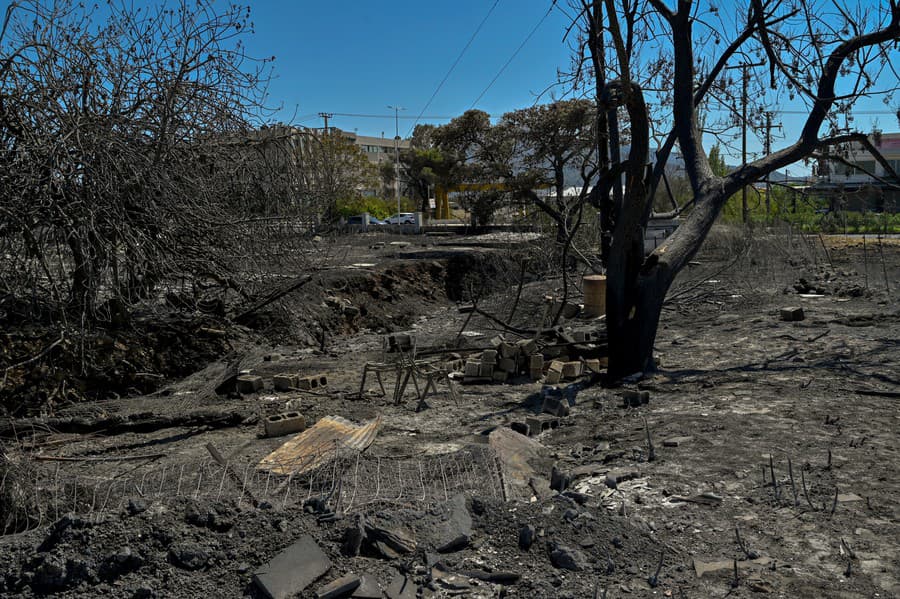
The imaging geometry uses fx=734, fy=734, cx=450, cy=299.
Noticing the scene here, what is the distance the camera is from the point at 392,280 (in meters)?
18.0

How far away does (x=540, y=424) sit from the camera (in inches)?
279

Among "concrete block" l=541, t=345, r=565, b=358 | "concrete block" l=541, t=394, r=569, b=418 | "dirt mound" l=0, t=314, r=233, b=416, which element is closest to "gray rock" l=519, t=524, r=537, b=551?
"concrete block" l=541, t=394, r=569, b=418

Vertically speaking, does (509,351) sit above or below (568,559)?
above

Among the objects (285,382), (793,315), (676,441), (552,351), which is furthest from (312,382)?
(793,315)

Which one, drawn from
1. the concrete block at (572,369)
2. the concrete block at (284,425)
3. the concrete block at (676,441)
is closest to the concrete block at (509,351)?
the concrete block at (572,369)

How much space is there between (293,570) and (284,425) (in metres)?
3.92

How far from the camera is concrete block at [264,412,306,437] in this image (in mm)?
7512

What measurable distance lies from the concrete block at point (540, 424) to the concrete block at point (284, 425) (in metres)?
2.34

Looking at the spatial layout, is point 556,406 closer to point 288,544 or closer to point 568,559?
point 568,559

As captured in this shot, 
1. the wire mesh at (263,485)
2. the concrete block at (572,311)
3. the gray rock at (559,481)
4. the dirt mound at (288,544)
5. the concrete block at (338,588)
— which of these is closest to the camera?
the concrete block at (338,588)

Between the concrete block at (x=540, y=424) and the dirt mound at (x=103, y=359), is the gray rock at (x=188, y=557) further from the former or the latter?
the dirt mound at (x=103, y=359)

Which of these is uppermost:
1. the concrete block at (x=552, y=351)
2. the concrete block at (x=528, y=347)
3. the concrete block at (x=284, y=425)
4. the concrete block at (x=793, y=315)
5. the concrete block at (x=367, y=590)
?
the concrete block at (x=793, y=315)

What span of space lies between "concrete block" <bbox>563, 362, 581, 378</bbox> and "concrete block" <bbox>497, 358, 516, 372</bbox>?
68 centimetres

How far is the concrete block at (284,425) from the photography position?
24.6 feet
